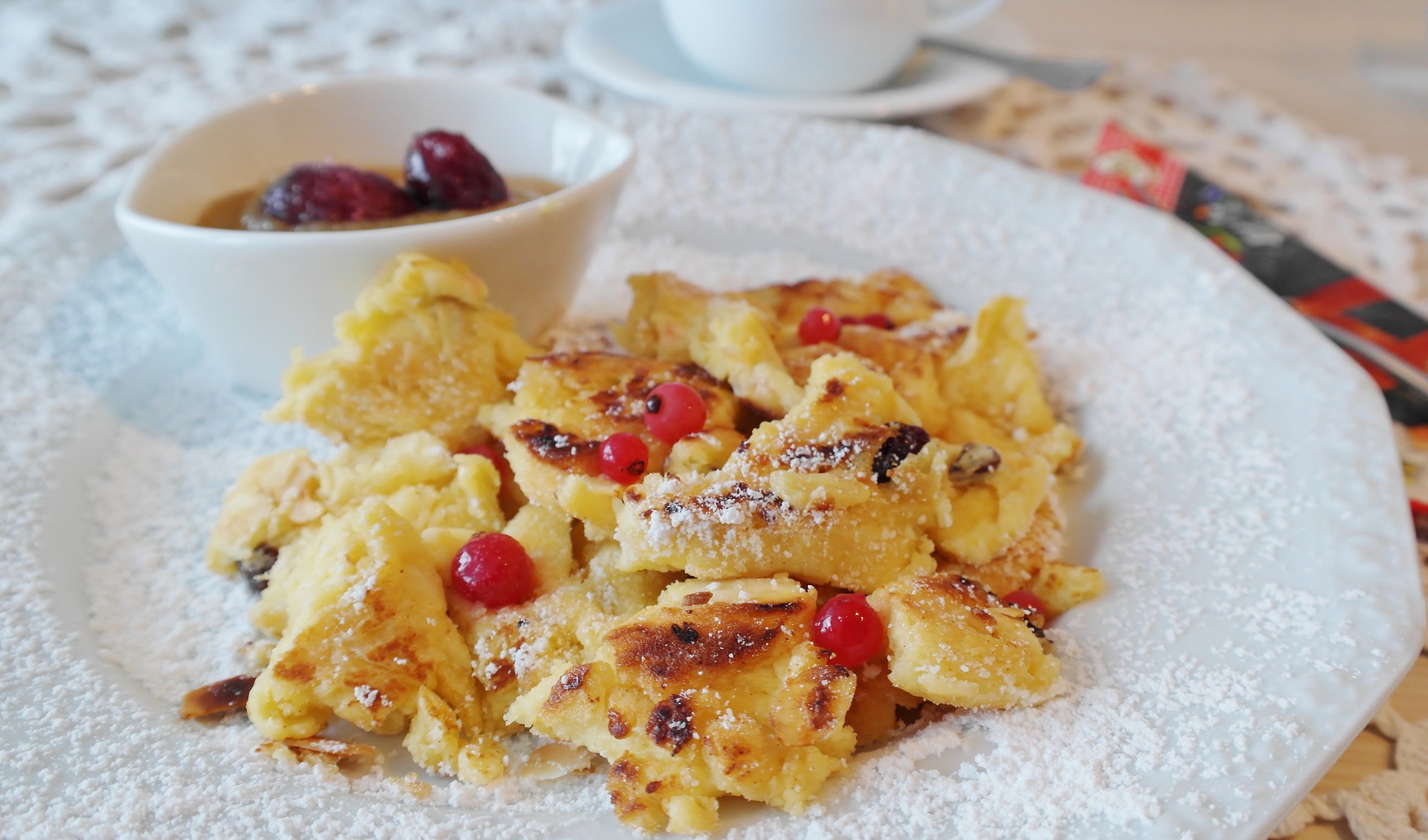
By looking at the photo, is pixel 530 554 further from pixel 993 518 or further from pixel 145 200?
pixel 145 200

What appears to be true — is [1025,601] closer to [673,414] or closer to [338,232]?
[673,414]

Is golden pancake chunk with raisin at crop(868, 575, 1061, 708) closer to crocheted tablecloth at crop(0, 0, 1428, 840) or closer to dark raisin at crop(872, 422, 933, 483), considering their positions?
dark raisin at crop(872, 422, 933, 483)

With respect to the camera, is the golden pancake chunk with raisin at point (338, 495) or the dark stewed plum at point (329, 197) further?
the dark stewed plum at point (329, 197)

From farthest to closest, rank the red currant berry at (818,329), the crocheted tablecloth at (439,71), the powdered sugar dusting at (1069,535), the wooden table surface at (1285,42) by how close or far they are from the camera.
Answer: the wooden table surface at (1285,42) → the crocheted tablecloth at (439,71) → the red currant berry at (818,329) → the powdered sugar dusting at (1069,535)

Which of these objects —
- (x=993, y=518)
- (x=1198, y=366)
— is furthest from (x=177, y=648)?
(x=1198, y=366)

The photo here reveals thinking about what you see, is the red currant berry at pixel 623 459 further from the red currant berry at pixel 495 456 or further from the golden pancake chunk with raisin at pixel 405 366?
the golden pancake chunk with raisin at pixel 405 366

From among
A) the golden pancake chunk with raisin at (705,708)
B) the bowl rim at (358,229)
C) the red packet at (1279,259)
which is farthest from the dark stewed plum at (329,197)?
the red packet at (1279,259)

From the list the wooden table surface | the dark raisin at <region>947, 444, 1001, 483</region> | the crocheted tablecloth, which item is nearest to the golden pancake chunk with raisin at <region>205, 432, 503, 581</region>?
the dark raisin at <region>947, 444, 1001, 483</region>
